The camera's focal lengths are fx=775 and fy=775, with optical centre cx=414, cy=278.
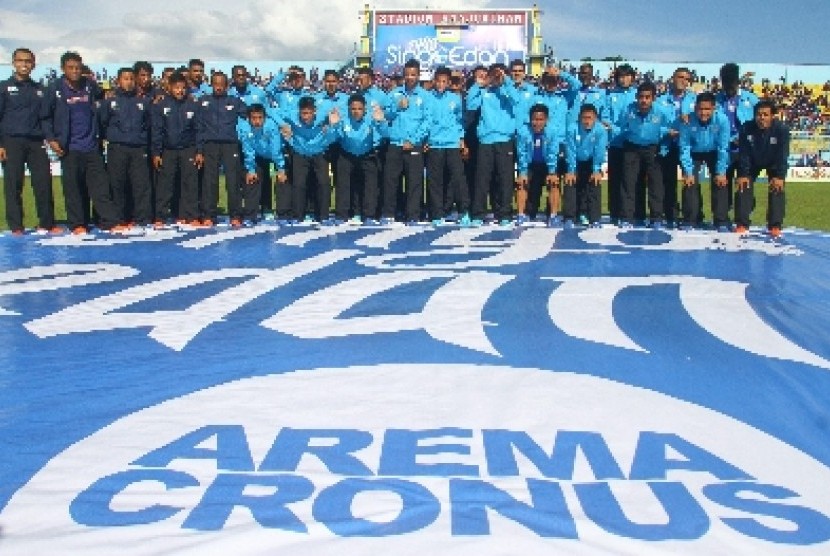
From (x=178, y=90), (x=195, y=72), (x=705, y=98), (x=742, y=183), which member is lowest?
(x=742, y=183)

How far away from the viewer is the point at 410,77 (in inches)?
355

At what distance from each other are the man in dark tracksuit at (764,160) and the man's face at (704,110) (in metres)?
0.41

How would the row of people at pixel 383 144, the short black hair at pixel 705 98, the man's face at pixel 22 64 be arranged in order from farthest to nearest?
the row of people at pixel 383 144, the short black hair at pixel 705 98, the man's face at pixel 22 64

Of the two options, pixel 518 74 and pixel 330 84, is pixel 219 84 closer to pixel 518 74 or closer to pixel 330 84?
pixel 330 84

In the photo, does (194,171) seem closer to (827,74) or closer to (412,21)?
(412,21)

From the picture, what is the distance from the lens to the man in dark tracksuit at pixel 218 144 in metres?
9.12

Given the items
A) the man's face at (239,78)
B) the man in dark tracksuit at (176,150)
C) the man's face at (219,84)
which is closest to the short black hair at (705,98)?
the man's face at (219,84)

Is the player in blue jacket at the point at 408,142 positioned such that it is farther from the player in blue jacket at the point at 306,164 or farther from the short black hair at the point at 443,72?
the player in blue jacket at the point at 306,164

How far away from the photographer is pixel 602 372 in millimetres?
3566

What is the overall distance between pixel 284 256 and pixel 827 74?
138ft

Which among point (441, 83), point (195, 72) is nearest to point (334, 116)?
point (441, 83)

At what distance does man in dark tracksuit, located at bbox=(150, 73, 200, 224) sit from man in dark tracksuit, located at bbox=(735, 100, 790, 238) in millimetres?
6231

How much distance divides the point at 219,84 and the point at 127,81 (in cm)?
101

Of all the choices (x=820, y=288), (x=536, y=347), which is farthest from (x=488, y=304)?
(x=820, y=288)
